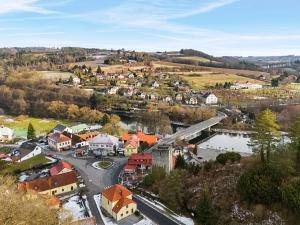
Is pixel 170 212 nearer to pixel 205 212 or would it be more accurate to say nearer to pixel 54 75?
pixel 205 212

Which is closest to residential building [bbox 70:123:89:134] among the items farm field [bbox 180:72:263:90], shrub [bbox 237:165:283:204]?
shrub [bbox 237:165:283:204]

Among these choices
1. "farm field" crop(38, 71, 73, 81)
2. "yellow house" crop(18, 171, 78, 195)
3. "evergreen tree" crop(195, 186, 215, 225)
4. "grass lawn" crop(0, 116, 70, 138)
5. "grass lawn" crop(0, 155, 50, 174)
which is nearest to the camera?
"evergreen tree" crop(195, 186, 215, 225)

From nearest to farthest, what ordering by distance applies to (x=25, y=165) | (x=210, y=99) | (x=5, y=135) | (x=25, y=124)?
(x=25, y=165) < (x=5, y=135) < (x=25, y=124) < (x=210, y=99)

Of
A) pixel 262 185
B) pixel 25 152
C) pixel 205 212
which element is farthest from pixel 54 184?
pixel 262 185

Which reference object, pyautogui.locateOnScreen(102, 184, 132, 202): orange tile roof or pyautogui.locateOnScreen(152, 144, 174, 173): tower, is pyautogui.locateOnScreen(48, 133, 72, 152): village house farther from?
pyautogui.locateOnScreen(102, 184, 132, 202): orange tile roof

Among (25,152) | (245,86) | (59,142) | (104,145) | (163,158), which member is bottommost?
(25,152)

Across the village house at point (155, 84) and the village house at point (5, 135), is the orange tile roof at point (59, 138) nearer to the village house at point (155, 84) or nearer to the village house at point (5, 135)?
the village house at point (5, 135)
